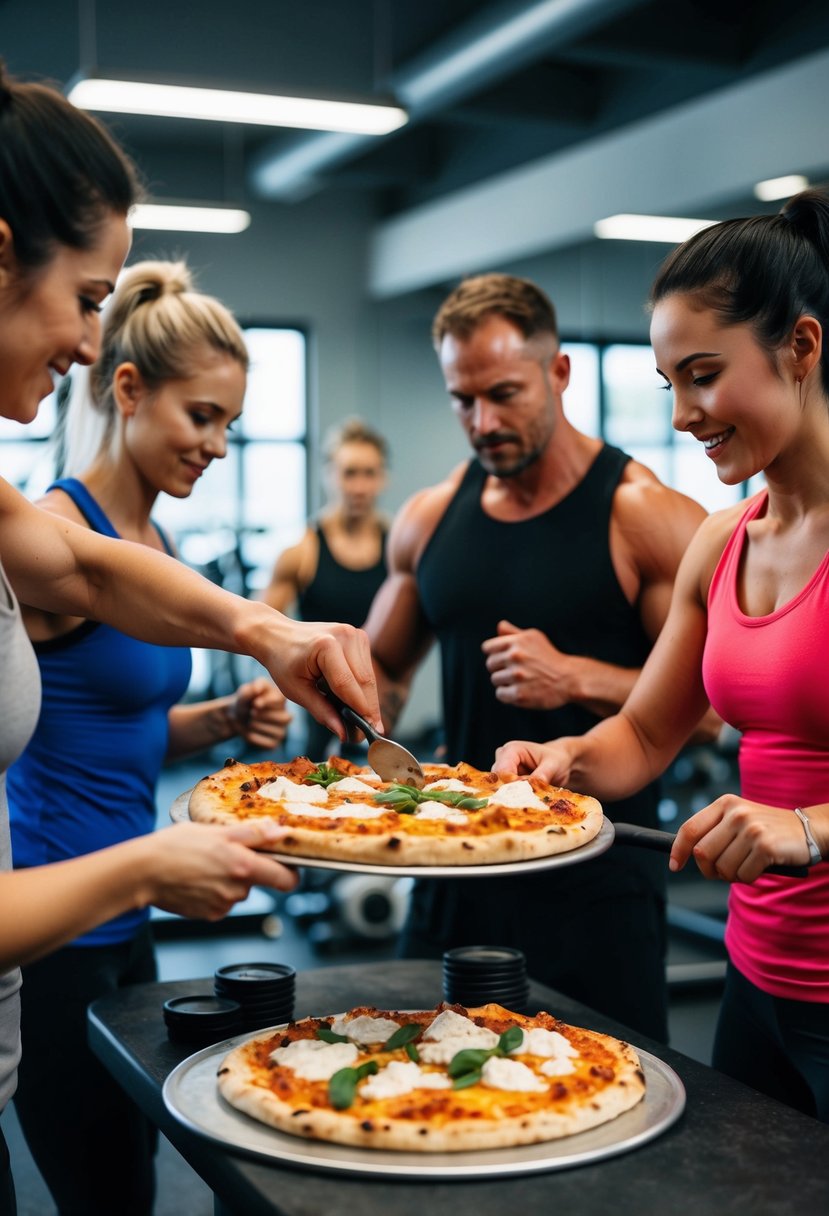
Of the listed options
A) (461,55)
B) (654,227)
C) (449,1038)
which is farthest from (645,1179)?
(461,55)

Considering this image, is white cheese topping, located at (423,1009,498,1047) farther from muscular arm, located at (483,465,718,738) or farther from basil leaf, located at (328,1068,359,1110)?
muscular arm, located at (483,465,718,738)

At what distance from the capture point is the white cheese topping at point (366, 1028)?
1.53 metres

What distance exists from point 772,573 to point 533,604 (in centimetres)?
70

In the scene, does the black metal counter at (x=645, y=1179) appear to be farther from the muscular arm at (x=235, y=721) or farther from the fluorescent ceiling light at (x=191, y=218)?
the fluorescent ceiling light at (x=191, y=218)

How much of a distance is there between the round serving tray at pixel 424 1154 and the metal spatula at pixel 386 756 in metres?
0.46

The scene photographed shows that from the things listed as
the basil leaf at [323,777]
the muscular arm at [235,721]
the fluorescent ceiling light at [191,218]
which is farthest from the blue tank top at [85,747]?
the fluorescent ceiling light at [191,218]

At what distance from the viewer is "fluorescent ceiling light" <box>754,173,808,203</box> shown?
4.66 metres

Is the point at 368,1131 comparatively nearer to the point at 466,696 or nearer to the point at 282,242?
the point at 466,696

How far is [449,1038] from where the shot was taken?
149 cm

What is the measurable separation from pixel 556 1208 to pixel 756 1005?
62 cm

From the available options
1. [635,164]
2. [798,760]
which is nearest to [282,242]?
[635,164]

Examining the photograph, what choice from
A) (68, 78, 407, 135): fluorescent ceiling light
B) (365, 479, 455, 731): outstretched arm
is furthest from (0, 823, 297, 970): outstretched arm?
(68, 78, 407, 135): fluorescent ceiling light

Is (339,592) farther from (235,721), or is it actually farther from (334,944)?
(235,721)

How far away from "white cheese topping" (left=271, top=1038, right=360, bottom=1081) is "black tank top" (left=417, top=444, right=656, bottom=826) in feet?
3.23
